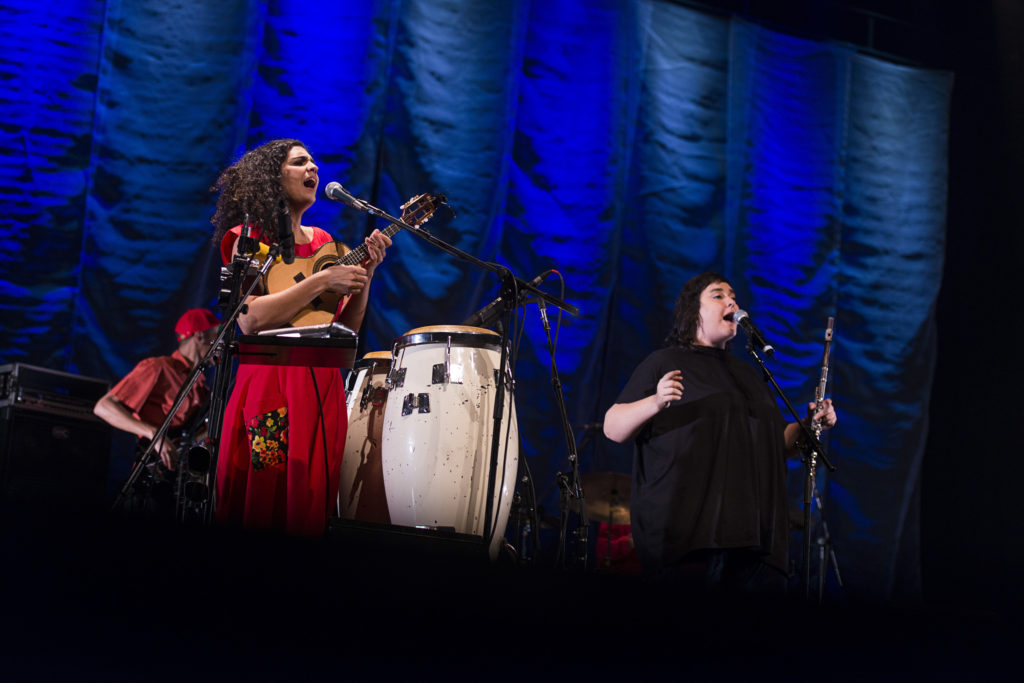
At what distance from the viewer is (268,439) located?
2.64m

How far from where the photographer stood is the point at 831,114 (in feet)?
18.6

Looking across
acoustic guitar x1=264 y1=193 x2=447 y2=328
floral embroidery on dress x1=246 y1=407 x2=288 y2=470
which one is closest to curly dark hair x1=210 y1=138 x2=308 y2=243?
acoustic guitar x1=264 y1=193 x2=447 y2=328

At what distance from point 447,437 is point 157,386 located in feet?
5.93

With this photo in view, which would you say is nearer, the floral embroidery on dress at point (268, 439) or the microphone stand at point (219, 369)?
the microphone stand at point (219, 369)

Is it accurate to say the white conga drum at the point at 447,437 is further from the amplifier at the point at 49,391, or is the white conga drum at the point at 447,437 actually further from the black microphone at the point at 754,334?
the amplifier at the point at 49,391

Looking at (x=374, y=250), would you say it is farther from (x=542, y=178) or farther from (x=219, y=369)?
(x=542, y=178)

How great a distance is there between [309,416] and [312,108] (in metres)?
2.50

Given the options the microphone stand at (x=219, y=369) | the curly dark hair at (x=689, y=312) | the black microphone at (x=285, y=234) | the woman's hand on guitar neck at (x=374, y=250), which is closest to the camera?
the microphone stand at (x=219, y=369)

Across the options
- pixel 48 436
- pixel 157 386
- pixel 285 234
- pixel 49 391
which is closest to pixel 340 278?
pixel 285 234

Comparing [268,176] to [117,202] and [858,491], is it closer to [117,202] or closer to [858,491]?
[117,202]

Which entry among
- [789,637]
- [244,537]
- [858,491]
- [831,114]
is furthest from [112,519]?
[831,114]

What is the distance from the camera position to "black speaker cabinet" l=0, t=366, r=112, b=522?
4082 mm

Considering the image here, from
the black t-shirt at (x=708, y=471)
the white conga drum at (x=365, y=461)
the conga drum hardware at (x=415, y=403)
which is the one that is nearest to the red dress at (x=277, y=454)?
the conga drum hardware at (x=415, y=403)

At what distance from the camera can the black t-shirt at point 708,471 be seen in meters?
3.15
